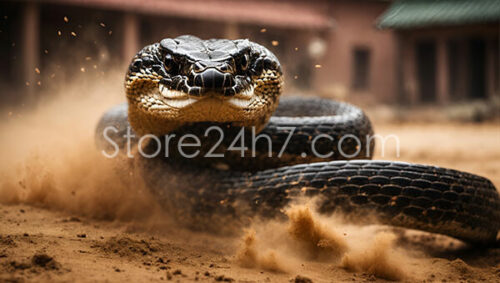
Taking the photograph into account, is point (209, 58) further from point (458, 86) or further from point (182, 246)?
point (458, 86)

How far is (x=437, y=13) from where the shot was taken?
1594 cm

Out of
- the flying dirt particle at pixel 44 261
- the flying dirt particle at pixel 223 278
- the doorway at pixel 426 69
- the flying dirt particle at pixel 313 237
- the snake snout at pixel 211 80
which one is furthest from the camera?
the doorway at pixel 426 69

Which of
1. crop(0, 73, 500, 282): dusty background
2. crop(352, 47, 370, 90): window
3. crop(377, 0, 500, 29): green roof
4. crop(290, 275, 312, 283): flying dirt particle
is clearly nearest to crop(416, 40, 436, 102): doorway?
crop(377, 0, 500, 29): green roof

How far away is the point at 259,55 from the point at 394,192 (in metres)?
1.35

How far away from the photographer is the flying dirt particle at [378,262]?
243cm

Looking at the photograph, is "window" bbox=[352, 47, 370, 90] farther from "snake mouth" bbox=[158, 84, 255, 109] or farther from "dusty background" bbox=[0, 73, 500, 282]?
"snake mouth" bbox=[158, 84, 255, 109]

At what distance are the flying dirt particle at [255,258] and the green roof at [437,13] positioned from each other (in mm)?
15055

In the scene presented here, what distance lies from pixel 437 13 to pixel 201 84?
1582 centimetres

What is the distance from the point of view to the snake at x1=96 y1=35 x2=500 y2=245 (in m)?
A: 2.83

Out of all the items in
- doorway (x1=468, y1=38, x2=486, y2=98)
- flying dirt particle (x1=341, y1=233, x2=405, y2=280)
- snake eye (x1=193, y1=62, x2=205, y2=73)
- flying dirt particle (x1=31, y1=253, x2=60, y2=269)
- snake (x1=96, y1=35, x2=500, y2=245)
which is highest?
doorway (x1=468, y1=38, x2=486, y2=98)

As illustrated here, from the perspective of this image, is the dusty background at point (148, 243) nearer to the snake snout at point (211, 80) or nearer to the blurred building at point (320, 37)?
the snake snout at point (211, 80)

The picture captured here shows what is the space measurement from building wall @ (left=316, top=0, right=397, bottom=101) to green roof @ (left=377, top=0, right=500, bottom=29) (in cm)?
53

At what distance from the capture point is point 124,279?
191 cm

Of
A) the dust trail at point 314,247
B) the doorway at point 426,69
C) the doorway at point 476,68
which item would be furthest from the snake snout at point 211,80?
the doorway at point 426,69
